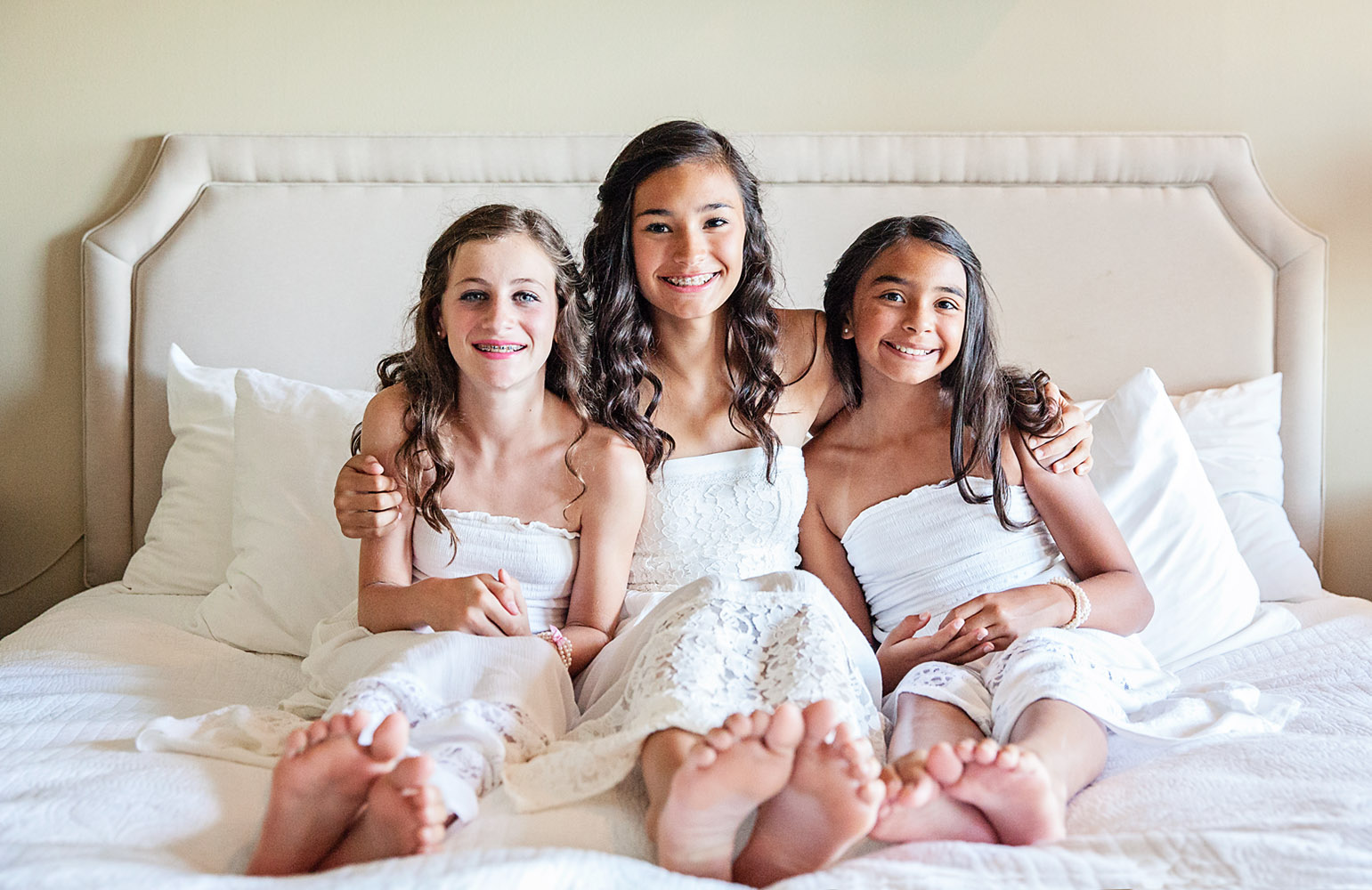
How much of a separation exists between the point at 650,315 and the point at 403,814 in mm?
973

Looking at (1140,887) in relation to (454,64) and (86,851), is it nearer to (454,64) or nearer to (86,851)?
(86,851)

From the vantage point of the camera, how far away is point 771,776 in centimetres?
90

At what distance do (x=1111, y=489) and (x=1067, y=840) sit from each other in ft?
3.21

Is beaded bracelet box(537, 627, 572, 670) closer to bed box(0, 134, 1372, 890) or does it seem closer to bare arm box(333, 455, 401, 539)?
bare arm box(333, 455, 401, 539)

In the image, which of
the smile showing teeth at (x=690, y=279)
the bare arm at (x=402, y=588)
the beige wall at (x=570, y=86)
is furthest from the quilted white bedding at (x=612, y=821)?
the beige wall at (x=570, y=86)

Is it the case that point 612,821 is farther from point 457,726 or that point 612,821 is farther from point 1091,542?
point 1091,542

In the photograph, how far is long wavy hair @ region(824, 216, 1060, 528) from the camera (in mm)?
1595

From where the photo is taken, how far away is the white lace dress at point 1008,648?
1.22 metres

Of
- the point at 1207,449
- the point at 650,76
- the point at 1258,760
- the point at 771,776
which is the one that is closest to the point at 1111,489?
the point at 1207,449

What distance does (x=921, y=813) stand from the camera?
0.96 m

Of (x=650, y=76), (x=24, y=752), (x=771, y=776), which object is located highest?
(x=650, y=76)

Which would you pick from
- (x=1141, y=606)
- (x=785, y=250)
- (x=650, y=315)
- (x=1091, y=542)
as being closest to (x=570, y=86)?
(x=785, y=250)

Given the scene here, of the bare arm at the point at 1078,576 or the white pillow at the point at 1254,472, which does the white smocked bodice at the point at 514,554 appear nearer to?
the bare arm at the point at 1078,576

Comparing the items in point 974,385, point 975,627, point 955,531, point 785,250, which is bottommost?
point 975,627
